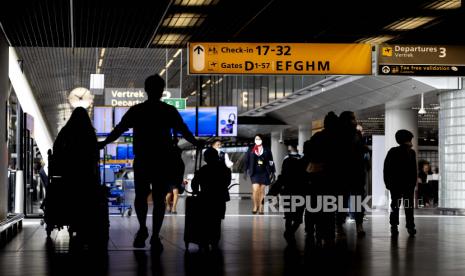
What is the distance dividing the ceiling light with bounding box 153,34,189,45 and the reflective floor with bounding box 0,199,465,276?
4915 millimetres

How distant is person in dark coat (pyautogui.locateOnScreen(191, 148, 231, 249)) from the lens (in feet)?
29.9

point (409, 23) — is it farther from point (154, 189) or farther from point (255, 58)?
point (154, 189)

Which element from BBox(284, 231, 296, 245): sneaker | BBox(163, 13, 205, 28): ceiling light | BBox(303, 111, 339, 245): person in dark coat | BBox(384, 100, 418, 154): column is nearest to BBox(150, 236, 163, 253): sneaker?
BBox(284, 231, 296, 245): sneaker

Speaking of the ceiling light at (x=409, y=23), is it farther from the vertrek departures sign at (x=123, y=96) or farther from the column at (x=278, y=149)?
the column at (x=278, y=149)

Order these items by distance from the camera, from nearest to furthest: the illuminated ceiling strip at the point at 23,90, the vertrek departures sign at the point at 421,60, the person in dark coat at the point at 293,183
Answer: the person in dark coat at the point at 293,183 < the vertrek departures sign at the point at 421,60 < the illuminated ceiling strip at the point at 23,90

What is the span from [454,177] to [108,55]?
13.9 meters

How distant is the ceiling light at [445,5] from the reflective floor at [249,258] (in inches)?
160

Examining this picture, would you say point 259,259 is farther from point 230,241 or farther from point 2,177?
point 2,177

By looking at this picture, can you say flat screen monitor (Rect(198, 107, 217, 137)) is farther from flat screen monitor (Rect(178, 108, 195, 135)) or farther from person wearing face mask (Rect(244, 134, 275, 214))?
person wearing face mask (Rect(244, 134, 275, 214))

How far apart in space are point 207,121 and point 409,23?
40.8 ft

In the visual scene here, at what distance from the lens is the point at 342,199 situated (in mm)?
10680

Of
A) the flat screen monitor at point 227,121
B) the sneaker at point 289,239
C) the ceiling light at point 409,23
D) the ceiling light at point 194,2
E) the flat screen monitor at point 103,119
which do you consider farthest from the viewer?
the flat screen monitor at point 103,119

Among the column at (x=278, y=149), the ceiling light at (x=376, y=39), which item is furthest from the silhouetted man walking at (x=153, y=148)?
the column at (x=278, y=149)

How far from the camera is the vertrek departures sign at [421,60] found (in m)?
16.4
